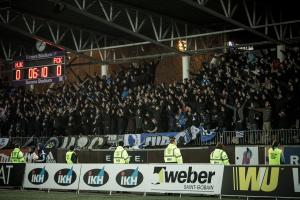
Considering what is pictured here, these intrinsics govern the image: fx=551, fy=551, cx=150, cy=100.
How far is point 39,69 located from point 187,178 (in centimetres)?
1320

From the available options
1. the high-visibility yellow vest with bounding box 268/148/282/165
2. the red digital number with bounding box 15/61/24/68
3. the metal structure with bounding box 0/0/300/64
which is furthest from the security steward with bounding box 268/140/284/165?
the red digital number with bounding box 15/61/24/68

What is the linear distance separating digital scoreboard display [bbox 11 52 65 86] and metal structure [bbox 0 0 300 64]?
2410mm

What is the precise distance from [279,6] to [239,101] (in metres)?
6.71

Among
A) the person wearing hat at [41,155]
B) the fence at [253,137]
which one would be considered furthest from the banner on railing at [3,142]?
the fence at [253,137]

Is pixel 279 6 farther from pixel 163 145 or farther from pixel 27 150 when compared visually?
pixel 27 150

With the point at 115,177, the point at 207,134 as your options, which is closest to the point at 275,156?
the point at 115,177

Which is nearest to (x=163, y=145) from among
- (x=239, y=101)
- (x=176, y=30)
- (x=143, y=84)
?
(x=239, y=101)

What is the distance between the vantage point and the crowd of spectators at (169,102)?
23.1 m

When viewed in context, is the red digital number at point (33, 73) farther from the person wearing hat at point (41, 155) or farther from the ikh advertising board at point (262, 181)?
the ikh advertising board at point (262, 181)

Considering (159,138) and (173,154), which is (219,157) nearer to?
(173,154)

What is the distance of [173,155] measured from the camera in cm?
2039

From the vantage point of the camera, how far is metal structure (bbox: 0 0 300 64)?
1080 inches

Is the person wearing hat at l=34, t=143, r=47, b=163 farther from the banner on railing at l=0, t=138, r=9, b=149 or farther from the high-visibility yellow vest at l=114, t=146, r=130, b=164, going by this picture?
the high-visibility yellow vest at l=114, t=146, r=130, b=164

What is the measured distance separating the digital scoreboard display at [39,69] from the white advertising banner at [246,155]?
9914mm
